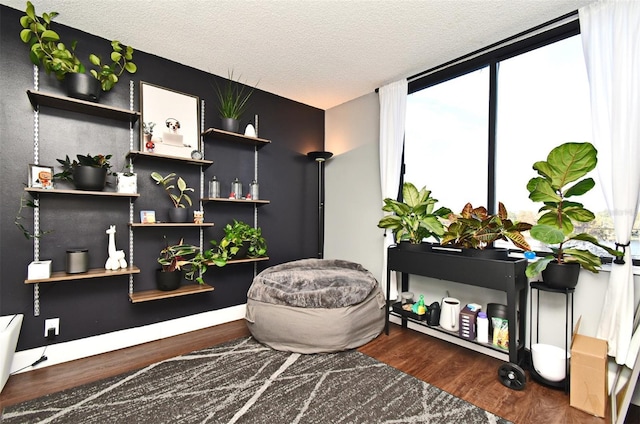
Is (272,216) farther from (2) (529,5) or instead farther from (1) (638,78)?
(1) (638,78)

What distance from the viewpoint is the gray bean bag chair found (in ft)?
7.40

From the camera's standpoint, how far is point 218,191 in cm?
287

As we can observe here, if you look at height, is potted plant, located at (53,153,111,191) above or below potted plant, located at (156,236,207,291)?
above

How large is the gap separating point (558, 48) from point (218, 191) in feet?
9.95

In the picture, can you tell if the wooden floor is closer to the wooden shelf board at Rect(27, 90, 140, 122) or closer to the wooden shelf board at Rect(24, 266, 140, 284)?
the wooden shelf board at Rect(24, 266, 140, 284)

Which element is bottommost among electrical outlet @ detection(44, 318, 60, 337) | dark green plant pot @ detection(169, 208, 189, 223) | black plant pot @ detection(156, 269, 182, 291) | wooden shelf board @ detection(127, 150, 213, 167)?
electrical outlet @ detection(44, 318, 60, 337)

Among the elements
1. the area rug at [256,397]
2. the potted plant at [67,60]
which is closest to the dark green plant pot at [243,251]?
the area rug at [256,397]

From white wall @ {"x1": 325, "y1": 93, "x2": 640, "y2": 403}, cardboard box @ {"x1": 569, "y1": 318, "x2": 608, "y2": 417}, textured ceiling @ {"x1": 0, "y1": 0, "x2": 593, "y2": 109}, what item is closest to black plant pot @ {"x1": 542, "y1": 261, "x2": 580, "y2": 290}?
cardboard box @ {"x1": 569, "y1": 318, "x2": 608, "y2": 417}

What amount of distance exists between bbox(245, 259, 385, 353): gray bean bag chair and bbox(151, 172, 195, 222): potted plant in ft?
2.98

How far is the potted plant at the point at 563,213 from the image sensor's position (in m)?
1.66

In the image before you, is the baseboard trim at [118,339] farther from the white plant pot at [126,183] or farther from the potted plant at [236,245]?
the white plant pot at [126,183]

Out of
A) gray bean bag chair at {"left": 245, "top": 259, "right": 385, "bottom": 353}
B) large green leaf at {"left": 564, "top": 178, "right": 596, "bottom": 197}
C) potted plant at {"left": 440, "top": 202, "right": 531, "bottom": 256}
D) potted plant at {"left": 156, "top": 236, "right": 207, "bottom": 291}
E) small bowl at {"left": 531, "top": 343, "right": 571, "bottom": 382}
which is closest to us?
large green leaf at {"left": 564, "top": 178, "right": 596, "bottom": 197}

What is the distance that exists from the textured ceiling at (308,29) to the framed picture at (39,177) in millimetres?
1115

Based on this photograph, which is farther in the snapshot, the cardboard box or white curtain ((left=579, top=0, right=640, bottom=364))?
white curtain ((left=579, top=0, right=640, bottom=364))
